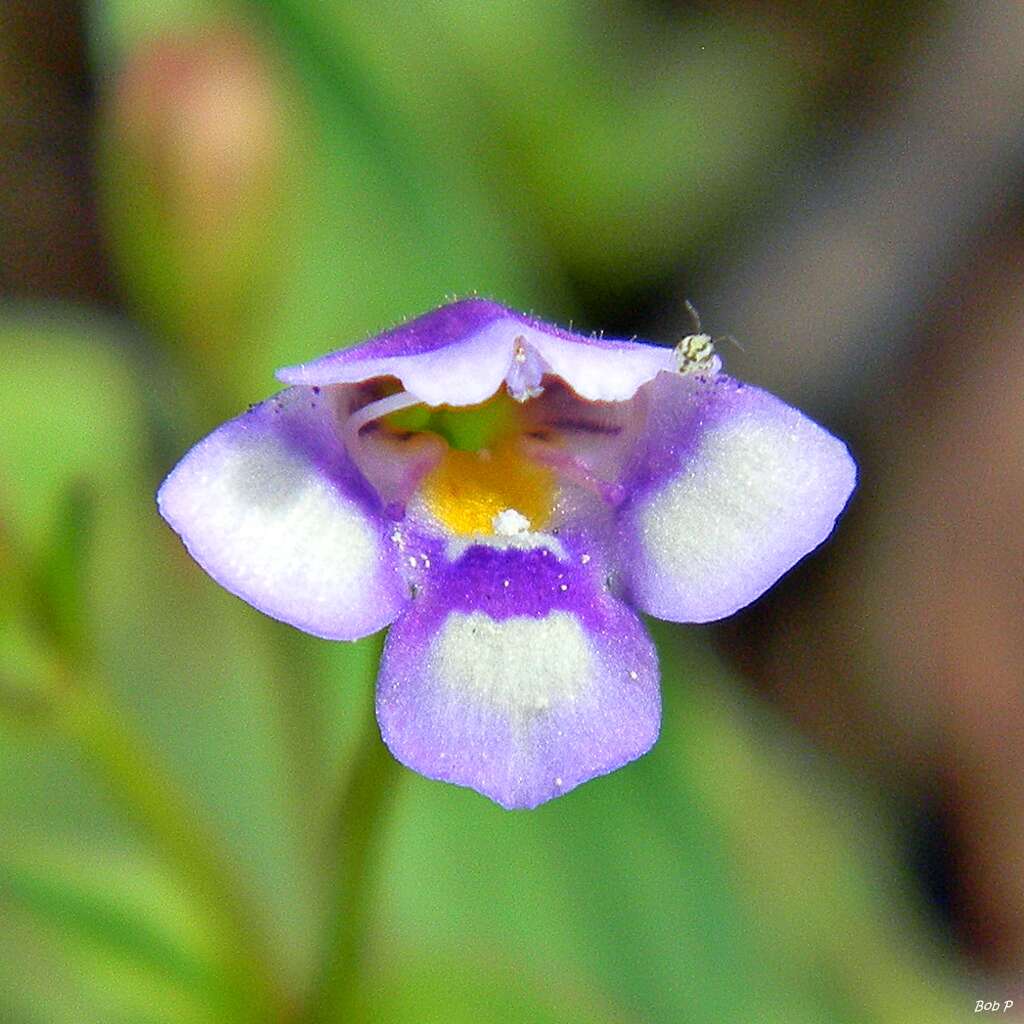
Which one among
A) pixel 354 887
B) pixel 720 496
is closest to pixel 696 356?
pixel 720 496

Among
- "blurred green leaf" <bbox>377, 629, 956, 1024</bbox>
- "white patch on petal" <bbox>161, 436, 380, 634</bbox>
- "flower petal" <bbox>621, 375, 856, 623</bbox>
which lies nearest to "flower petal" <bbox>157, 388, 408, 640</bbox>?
"white patch on petal" <bbox>161, 436, 380, 634</bbox>

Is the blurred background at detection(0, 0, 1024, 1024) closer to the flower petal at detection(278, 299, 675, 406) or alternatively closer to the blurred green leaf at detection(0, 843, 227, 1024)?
the blurred green leaf at detection(0, 843, 227, 1024)

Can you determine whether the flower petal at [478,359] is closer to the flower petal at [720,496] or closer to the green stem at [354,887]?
the flower petal at [720,496]

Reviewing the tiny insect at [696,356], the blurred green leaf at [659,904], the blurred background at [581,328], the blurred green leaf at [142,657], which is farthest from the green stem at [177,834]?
the tiny insect at [696,356]

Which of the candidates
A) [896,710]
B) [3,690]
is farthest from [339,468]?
[896,710]

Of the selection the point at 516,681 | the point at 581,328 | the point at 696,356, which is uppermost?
the point at 696,356

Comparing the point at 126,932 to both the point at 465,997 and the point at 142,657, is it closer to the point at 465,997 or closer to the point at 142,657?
the point at 465,997

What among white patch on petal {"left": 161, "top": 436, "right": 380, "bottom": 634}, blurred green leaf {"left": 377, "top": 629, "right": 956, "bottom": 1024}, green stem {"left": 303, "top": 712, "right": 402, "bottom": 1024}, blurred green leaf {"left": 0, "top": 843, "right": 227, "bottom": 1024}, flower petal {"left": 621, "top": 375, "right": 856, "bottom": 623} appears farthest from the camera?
blurred green leaf {"left": 377, "top": 629, "right": 956, "bottom": 1024}

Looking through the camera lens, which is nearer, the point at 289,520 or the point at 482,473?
the point at 289,520
